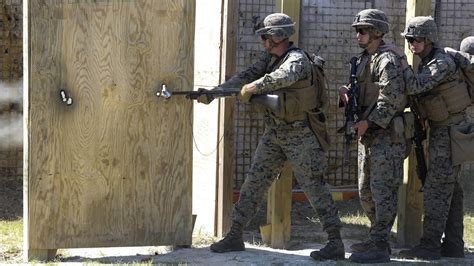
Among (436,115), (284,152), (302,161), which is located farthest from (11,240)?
(436,115)

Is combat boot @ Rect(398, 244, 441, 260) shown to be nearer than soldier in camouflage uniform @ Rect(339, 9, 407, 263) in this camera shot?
No

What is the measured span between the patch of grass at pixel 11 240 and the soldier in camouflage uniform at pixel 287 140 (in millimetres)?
1631

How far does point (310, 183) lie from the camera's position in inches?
244

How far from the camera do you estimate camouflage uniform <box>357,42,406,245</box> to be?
6.04 meters

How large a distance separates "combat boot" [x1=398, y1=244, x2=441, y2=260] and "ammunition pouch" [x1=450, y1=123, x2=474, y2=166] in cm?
72

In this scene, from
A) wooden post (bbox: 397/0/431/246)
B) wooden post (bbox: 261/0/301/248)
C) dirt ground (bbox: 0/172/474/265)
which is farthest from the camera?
wooden post (bbox: 397/0/431/246)

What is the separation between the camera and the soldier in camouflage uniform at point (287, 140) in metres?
6.07

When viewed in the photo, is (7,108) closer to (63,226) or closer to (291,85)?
(63,226)

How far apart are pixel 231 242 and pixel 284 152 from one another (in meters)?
0.85

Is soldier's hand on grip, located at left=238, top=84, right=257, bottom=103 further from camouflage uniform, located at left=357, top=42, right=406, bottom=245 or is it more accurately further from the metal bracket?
the metal bracket

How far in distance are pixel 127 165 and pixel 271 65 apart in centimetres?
137

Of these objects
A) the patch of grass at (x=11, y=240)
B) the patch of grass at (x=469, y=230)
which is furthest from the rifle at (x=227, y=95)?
the patch of grass at (x=469, y=230)

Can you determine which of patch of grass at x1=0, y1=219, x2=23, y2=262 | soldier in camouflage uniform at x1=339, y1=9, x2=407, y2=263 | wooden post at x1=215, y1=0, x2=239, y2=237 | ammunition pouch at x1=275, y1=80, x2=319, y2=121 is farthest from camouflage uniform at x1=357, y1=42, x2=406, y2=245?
patch of grass at x1=0, y1=219, x2=23, y2=262

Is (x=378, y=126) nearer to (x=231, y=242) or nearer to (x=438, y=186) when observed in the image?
(x=438, y=186)
